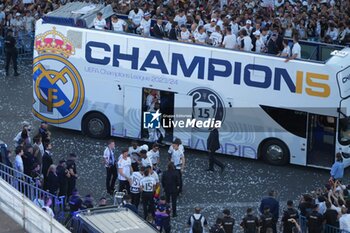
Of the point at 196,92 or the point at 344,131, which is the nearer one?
the point at 344,131

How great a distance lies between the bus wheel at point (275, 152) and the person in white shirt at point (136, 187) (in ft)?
16.3

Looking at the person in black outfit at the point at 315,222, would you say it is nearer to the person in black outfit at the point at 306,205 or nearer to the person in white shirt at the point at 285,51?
the person in black outfit at the point at 306,205

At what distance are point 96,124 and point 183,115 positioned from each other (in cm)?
258

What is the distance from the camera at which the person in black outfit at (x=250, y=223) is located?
71.1ft

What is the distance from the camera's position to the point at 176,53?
1086 inches

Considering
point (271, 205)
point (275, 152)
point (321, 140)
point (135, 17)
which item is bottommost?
point (271, 205)

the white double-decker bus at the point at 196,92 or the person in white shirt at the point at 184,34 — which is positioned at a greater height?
→ the person in white shirt at the point at 184,34

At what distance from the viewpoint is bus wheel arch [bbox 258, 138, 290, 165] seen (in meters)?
27.4

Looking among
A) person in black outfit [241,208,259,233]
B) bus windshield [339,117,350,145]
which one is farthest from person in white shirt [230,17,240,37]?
person in black outfit [241,208,259,233]

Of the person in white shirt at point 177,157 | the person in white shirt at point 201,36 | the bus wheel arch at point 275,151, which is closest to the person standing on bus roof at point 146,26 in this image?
the person in white shirt at point 201,36

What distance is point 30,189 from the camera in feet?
74.6

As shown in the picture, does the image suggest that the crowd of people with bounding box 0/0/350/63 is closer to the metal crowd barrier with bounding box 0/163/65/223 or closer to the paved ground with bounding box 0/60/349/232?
the paved ground with bounding box 0/60/349/232

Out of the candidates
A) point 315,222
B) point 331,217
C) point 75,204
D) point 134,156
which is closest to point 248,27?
point 134,156

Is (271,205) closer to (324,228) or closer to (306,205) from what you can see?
(306,205)
